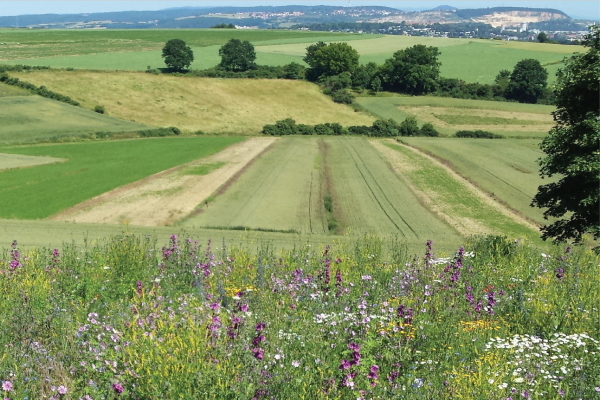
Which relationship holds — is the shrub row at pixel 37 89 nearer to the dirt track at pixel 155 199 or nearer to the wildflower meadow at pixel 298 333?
the dirt track at pixel 155 199

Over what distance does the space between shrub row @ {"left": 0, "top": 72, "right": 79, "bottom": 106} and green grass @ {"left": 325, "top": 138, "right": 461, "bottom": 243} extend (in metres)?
45.2

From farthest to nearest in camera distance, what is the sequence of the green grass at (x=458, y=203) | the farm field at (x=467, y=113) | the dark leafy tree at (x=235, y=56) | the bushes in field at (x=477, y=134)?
the dark leafy tree at (x=235, y=56), the farm field at (x=467, y=113), the bushes in field at (x=477, y=134), the green grass at (x=458, y=203)

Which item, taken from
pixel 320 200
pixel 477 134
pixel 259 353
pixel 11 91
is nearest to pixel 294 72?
pixel 477 134

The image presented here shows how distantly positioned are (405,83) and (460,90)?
34.6 ft

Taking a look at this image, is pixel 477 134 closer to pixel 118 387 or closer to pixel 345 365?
pixel 345 365

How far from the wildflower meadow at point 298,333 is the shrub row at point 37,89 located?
77614mm

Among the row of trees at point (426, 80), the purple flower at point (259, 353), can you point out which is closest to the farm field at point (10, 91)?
the row of trees at point (426, 80)

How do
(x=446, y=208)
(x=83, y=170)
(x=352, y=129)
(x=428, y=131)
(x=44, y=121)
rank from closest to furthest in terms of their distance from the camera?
(x=446, y=208)
(x=83, y=170)
(x=44, y=121)
(x=352, y=129)
(x=428, y=131)

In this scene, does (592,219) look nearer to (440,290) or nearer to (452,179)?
(440,290)

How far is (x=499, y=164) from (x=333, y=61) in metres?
67.9

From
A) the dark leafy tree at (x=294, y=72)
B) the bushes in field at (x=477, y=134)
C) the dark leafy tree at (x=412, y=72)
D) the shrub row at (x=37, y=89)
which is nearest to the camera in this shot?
the bushes in field at (x=477, y=134)

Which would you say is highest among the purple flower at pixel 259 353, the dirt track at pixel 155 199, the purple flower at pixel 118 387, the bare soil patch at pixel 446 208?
the purple flower at pixel 259 353

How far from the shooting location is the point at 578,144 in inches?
782

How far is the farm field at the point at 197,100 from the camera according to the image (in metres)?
81.3
